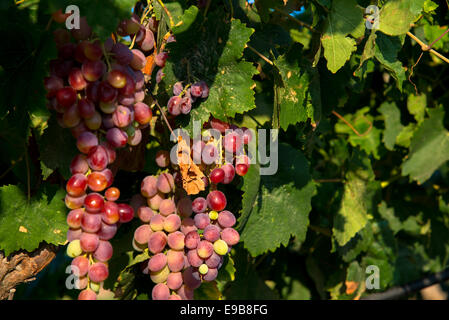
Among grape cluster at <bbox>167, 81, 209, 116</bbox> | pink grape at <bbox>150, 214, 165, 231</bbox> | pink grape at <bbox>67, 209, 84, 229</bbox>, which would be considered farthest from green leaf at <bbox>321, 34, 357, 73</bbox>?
pink grape at <bbox>67, 209, 84, 229</bbox>

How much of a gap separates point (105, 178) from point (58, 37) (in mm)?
263

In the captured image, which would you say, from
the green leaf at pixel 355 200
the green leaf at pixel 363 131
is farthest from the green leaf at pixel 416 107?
the green leaf at pixel 355 200

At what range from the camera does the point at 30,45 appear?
796 millimetres

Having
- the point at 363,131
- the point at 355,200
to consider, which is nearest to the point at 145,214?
the point at 355,200

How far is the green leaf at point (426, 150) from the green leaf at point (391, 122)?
0.34 feet

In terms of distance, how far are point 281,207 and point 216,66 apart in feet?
1.40

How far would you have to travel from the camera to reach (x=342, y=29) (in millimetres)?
962

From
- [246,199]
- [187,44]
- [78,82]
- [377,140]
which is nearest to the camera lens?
[78,82]

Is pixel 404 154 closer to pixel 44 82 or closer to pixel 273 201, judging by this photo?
pixel 273 201

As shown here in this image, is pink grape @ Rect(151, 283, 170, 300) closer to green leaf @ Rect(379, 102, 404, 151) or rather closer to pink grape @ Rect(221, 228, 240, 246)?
pink grape @ Rect(221, 228, 240, 246)

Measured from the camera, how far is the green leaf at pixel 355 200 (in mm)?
1487

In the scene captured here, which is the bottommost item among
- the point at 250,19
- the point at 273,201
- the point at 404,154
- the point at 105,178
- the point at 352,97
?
the point at 404,154

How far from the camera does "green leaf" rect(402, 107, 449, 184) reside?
1721 millimetres
